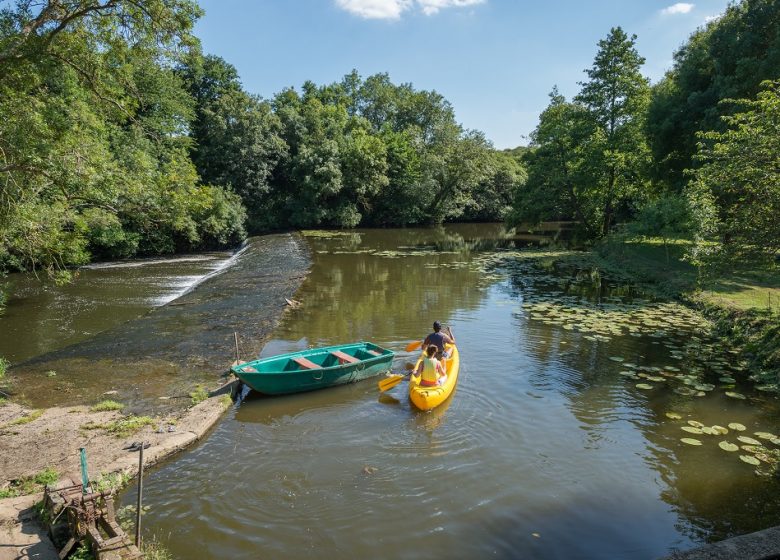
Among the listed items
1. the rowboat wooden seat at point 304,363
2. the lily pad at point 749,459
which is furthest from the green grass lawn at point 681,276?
the rowboat wooden seat at point 304,363

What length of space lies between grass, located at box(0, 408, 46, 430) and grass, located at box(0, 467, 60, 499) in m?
2.17

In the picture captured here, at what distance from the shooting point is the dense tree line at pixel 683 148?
1107 centimetres

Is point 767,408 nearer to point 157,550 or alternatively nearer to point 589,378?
point 589,378

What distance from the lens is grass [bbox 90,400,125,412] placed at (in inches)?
367

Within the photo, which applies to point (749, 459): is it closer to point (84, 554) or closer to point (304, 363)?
point (304, 363)

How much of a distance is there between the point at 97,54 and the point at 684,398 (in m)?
14.7

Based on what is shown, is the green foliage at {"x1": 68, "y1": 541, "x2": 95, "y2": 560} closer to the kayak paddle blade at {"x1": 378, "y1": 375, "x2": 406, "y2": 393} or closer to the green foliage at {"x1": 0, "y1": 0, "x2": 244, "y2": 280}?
the kayak paddle blade at {"x1": 378, "y1": 375, "x2": 406, "y2": 393}

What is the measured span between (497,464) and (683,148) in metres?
25.4

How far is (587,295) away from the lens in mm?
20266

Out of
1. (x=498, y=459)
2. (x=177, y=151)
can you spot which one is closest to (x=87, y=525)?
(x=498, y=459)

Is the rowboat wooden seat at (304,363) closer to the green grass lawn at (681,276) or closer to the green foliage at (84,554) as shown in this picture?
A: the green foliage at (84,554)

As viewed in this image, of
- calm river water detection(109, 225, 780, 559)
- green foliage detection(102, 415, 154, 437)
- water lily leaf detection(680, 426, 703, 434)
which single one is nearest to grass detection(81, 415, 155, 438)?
green foliage detection(102, 415, 154, 437)

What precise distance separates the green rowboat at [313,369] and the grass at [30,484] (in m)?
3.57

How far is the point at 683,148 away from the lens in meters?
26.6
